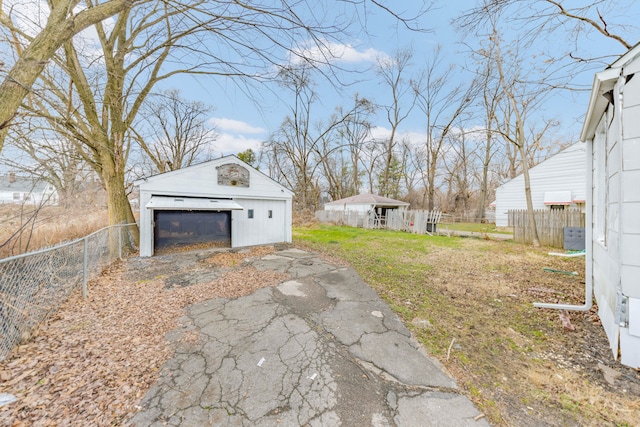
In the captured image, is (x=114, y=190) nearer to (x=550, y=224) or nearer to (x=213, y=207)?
(x=213, y=207)

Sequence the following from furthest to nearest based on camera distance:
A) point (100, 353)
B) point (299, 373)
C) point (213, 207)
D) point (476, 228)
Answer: point (476, 228), point (213, 207), point (100, 353), point (299, 373)

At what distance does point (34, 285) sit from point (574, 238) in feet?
47.2

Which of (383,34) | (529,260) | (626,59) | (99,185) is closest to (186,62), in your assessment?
(383,34)

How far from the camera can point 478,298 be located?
165 inches

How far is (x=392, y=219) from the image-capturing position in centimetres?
1641

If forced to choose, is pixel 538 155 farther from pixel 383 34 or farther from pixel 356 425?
pixel 356 425

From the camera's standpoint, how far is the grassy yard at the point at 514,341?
6.12ft

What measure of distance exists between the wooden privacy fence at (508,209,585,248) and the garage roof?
39.4ft

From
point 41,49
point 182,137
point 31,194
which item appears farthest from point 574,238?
point 182,137

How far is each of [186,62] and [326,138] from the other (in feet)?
71.4

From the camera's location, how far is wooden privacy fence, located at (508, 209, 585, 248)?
8.98 meters

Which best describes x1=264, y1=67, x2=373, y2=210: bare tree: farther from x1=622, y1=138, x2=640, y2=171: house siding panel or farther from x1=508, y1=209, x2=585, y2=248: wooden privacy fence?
x1=622, y1=138, x2=640, y2=171: house siding panel

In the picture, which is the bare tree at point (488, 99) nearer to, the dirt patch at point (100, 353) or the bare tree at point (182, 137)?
the dirt patch at point (100, 353)

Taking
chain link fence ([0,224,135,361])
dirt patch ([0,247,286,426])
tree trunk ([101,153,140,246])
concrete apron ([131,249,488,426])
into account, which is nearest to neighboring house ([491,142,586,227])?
concrete apron ([131,249,488,426])
